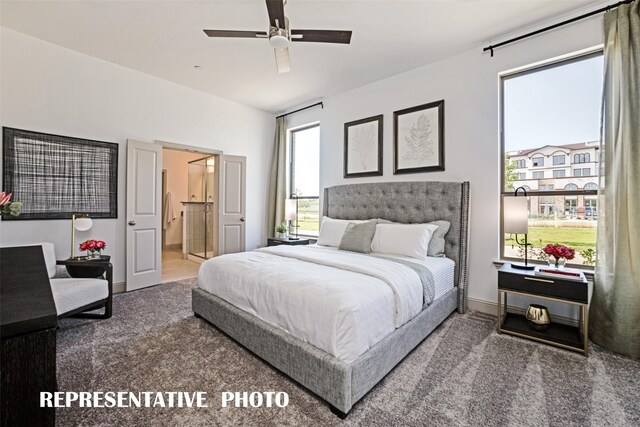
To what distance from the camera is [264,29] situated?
9.86 ft

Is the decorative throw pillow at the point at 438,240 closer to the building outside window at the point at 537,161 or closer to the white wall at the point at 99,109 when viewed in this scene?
the building outside window at the point at 537,161

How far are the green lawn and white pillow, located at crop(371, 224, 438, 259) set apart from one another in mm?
1042

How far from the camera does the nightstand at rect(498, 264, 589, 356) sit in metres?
2.28

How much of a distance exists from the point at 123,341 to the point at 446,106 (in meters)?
4.37

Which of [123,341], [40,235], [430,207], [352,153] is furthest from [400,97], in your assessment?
[40,235]

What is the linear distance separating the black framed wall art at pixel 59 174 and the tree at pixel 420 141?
163 inches

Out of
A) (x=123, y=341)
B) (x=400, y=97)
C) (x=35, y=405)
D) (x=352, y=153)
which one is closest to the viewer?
(x=35, y=405)

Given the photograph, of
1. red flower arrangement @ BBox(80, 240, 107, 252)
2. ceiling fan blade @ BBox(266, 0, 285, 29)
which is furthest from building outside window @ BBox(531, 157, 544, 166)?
red flower arrangement @ BBox(80, 240, 107, 252)

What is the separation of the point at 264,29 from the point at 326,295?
2903 millimetres

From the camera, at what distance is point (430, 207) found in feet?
11.6

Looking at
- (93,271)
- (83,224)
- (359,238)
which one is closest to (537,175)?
(359,238)

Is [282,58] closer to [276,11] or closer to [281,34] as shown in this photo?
[281,34]

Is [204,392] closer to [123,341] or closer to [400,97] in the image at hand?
[123,341]

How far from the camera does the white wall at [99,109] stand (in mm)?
3129
